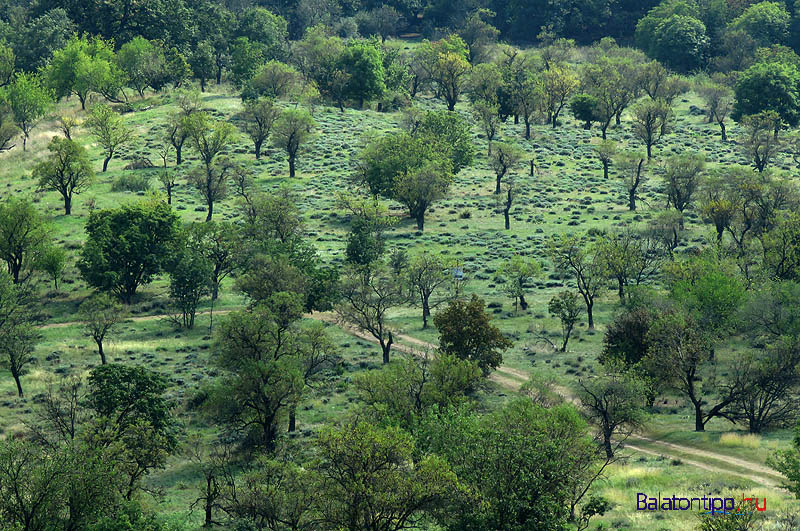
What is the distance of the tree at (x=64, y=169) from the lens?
11250cm

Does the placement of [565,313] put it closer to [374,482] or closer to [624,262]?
[624,262]

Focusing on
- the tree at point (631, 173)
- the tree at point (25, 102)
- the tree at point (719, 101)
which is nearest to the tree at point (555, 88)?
the tree at point (719, 101)

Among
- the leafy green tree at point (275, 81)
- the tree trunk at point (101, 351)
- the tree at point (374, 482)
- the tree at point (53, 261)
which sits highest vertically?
the tree at point (374, 482)

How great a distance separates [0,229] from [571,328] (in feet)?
182

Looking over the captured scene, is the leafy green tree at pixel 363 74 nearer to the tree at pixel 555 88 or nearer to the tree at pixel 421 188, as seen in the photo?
the tree at pixel 555 88

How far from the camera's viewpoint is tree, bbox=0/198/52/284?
97.2 metres

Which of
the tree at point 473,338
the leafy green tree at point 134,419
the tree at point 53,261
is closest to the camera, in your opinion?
the leafy green tree at point 134,419

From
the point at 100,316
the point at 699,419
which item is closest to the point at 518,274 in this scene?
the point at 699,419

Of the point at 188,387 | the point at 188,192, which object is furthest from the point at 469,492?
the point at 188,192

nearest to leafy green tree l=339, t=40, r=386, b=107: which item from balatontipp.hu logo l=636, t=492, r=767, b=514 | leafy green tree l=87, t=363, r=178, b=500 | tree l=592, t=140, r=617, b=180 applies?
tree l=592, t=140, r=617, b=180

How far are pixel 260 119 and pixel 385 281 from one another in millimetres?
52106

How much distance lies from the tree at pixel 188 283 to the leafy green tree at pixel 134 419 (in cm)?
2323

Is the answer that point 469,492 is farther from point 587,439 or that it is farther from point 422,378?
point 422,378

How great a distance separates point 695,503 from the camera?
5088 centimetres
